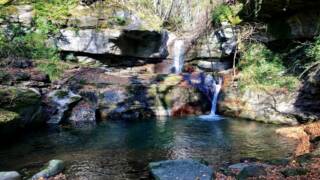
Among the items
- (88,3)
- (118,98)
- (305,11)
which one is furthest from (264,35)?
(88,3)

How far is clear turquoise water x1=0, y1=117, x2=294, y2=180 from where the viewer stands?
33.0ft

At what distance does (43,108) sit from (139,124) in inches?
139

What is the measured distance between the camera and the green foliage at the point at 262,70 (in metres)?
16.6

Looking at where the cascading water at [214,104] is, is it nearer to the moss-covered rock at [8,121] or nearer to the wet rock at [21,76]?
the wet rock at [21,76]

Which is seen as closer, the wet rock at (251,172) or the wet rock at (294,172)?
the wet rock at (294,172)

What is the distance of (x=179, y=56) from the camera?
71.8 ft

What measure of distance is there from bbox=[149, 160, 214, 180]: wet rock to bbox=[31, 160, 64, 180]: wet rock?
6.67ft

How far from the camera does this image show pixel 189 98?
1798 cm

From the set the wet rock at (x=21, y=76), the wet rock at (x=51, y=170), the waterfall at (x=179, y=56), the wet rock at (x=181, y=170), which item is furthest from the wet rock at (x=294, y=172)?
the waterfall at (x=179, y=56)

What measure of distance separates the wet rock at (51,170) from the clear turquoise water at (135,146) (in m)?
0.26

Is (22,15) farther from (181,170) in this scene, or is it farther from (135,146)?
(181,170)

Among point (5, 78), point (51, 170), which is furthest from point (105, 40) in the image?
point (51, 170)

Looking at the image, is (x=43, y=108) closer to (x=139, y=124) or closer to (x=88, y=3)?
(x=139, y=124)

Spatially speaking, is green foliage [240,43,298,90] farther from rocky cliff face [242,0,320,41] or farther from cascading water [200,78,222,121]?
cascading water [200,78,222,121]
